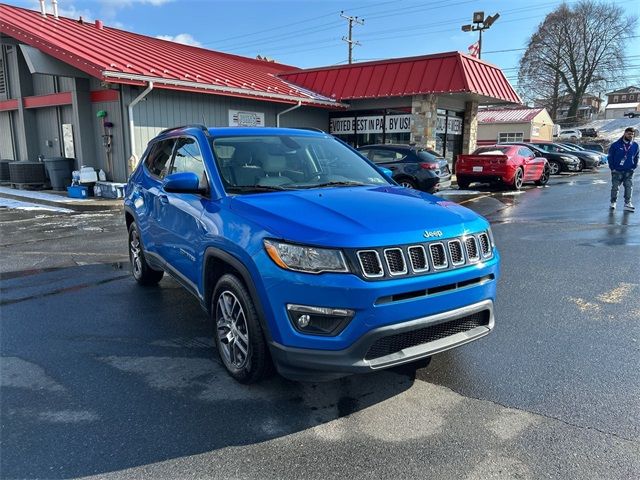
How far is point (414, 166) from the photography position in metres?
12.5

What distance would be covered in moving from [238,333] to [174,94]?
1324 centimetres

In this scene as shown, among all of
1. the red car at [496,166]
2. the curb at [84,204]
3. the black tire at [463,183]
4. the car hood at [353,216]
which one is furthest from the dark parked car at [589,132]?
the car hood at [353,216]

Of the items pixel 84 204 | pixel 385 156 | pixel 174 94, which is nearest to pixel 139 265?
pixel 385 156

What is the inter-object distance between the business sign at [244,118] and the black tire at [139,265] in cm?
1166

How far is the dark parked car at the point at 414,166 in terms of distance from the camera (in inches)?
490

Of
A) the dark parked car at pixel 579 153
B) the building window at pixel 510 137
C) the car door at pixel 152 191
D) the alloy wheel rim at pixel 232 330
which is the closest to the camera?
the alloy wheel rim at pixel 232 330

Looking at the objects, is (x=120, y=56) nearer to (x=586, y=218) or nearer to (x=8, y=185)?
(x=8, y=185)

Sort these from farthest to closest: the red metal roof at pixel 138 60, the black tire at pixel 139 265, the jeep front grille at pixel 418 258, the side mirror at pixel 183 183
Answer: the red metal roof at pixel 138 60 < the black tire at pixel 139 265 < the side mirror at pixel 183 183 < the jeep front grille at pixel 418 258

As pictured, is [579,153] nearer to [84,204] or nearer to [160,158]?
[84,204]

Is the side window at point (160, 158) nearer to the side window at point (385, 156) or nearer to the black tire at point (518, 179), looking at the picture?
the side window at point (385, 156)

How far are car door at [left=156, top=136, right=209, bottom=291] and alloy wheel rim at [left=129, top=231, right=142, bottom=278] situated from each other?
1.16m

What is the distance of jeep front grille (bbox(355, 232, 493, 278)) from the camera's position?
279 centimetres

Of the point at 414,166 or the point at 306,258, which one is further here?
the point at 414,166

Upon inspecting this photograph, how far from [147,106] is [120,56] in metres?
1.61
